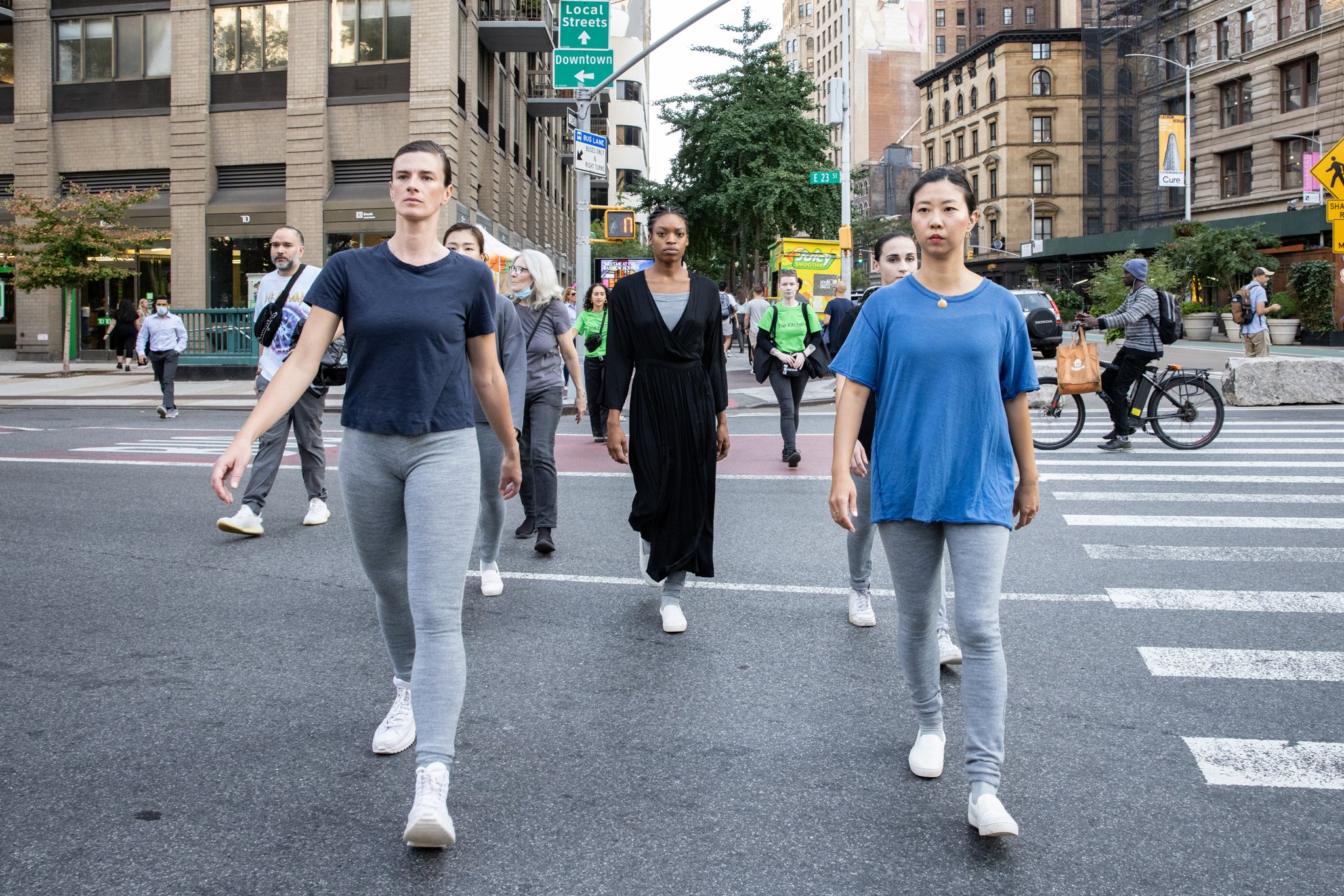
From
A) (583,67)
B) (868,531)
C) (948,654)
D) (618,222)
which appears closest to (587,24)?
(583,67)

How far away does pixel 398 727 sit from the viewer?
158 inches

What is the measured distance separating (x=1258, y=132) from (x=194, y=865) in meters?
58.2

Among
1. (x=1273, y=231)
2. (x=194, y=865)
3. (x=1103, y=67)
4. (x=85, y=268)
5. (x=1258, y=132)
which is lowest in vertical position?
(x=194, y=865)

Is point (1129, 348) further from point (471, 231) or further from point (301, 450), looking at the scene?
point (301, 450)

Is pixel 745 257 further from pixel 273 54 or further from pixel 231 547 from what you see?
pixel 231 547

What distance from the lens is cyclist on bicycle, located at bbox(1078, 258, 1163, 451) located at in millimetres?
11859

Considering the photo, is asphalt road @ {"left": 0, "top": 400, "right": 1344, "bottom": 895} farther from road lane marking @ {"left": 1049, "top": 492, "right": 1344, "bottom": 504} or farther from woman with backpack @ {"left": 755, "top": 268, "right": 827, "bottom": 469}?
woman with backpack @ {"left": 755, "top": 268, "right": 827, "bottom": 469}

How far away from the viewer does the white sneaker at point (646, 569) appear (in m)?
5.87

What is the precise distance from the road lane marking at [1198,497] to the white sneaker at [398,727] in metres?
6.68

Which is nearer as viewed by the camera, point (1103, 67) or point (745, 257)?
point (745, 257)

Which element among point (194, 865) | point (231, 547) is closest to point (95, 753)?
point (194, 865)

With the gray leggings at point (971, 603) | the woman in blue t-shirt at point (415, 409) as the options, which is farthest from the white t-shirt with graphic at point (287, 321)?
the gray leggings at point (971, 603)

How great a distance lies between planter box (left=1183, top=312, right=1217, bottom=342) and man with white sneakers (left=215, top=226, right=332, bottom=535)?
3798 centimetres

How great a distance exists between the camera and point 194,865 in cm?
316
